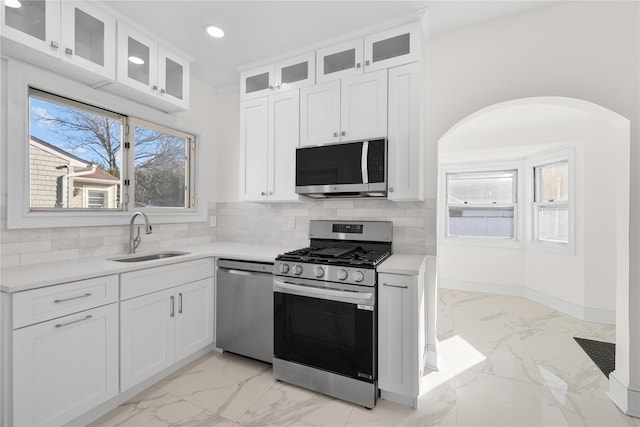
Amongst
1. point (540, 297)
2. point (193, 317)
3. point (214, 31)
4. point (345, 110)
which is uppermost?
point (214, 31)

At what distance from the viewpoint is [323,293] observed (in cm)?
201

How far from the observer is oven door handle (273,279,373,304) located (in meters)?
1.90

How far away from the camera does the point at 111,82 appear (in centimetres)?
213

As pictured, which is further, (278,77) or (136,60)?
(278,77)

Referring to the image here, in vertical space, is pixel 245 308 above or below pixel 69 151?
below

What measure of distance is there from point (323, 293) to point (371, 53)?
75.2 inches

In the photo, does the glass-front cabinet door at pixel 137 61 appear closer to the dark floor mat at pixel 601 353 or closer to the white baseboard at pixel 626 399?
the white baseboard at pixel 626 399

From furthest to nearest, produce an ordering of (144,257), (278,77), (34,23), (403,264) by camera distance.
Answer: (278,77)
(144,257)
(403,264)
(34,23)

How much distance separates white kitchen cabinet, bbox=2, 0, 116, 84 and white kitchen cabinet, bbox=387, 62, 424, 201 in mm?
2093

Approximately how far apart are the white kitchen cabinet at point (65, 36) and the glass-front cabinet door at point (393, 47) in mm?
1916

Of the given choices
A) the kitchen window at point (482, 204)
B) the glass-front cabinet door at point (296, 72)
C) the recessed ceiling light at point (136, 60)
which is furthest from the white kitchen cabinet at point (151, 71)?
the kitchen window at point (482, 204)

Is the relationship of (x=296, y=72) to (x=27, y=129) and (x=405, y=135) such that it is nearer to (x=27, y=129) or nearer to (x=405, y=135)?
(x=405, y=135)

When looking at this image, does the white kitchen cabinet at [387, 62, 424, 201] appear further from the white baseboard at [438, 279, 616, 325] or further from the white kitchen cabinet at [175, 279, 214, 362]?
the white baseboard at [438, 279, 616, 325]

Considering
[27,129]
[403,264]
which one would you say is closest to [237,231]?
[27,129]
